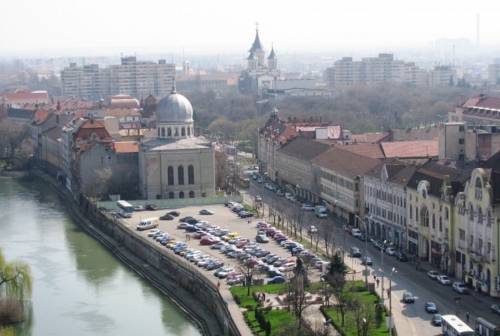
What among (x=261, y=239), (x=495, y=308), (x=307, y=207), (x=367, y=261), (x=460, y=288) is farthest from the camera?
(x=307, y=207)

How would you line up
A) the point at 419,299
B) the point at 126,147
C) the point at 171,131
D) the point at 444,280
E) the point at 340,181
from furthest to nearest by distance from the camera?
the point at 126,147 < the point at 171,131 < the point at 340,181 < the point at 444,280 < the point at 419,299

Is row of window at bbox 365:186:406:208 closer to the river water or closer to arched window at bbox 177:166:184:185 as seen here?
the river water

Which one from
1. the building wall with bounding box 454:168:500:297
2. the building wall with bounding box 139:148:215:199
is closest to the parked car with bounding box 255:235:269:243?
the building wall with bounding box 454:168:500:297

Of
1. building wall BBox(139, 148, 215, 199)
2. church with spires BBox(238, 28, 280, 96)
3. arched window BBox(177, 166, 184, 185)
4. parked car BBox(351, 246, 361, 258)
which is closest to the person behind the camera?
parked car BBox(351, 246, 361, 258)

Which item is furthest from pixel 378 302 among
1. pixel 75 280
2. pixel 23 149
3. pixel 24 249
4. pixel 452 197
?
pixel 23 149

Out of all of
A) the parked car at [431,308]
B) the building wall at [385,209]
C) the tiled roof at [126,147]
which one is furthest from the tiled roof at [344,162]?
the parked car at [431,308]

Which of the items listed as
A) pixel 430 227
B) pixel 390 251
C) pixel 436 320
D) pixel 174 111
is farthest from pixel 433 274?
pixel 174 111

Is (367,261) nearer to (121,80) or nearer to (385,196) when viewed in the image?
(385,196)

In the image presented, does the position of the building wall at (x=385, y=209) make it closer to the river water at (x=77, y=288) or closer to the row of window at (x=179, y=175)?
the river water at (x=77, y=288)
